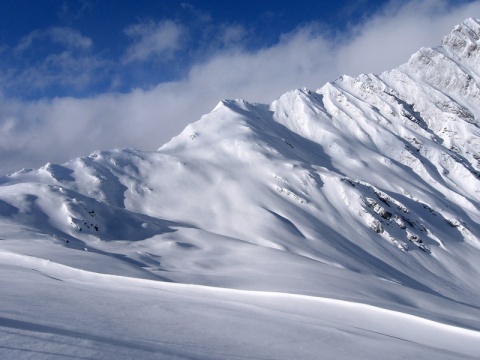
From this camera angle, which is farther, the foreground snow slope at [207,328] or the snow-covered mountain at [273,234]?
the snow-covered mountain at [273,234]

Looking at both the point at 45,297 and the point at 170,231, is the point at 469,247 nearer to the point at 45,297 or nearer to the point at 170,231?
the point at 170,231

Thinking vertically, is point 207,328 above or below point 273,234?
below

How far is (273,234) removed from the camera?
52.8 meters

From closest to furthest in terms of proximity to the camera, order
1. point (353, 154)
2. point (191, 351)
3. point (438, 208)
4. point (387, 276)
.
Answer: point (191, 351), point (387, 276), point (438, 208), point (353, 154)

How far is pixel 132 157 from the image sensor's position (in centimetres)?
7312

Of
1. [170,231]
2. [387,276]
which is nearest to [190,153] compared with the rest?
[170,231]

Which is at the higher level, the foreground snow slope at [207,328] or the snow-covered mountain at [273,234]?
the snow-covered mountain at [273,234]

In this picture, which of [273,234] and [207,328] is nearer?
[207,328]

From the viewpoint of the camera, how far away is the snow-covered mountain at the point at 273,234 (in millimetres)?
6832

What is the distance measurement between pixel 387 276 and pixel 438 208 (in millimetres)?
42686

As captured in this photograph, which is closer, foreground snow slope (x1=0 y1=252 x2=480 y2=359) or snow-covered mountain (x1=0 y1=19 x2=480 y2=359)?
foreground snow slope (x1=0 y1=252 x2=480 y2=359)

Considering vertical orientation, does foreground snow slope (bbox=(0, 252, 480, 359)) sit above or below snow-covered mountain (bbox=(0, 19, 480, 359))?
below

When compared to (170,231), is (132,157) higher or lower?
higher

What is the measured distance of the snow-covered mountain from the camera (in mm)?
6832
